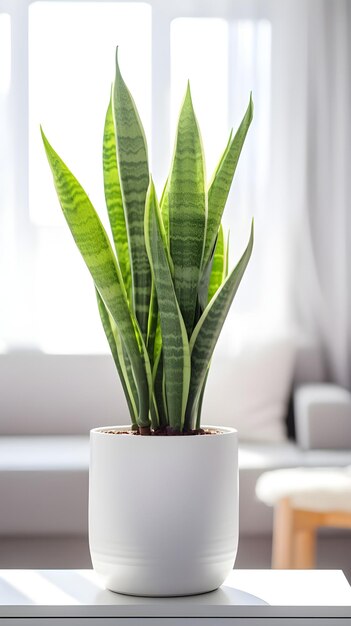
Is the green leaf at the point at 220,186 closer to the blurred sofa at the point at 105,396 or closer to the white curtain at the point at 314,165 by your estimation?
the blurred sofa at the point at 105,396

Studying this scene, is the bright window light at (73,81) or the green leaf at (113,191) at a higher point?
the bright window light at (73,81)

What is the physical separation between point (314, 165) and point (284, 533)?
1858mm

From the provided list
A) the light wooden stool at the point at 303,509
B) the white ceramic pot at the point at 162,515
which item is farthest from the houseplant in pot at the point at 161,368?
the light wooden stool at the point at 303,509

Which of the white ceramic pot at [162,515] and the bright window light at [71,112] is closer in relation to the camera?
the white ceramic pot at [162,515]

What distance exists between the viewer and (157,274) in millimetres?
1071

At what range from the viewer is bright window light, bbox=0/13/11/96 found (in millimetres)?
3871

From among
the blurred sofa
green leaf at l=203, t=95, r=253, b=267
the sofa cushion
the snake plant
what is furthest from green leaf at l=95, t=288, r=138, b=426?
the sofa cushion

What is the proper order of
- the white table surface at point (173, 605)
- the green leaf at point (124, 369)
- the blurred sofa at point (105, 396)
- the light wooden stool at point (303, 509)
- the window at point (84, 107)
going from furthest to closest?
1. the window at point (84, 107)
2. the blurred sofa at point (105, 396)
3. the light wooden stool at point (303, 509)
4. the green leaf at point (124, 369)
5. the white table surface at point (173, 605)

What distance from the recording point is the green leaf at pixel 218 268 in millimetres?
1234

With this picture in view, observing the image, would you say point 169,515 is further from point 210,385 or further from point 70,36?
point 70,36

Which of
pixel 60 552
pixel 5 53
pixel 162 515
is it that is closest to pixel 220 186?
pixel 162 515

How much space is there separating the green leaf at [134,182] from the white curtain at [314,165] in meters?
2.76

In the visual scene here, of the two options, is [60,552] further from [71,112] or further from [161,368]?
[161,368]

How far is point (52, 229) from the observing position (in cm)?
386
